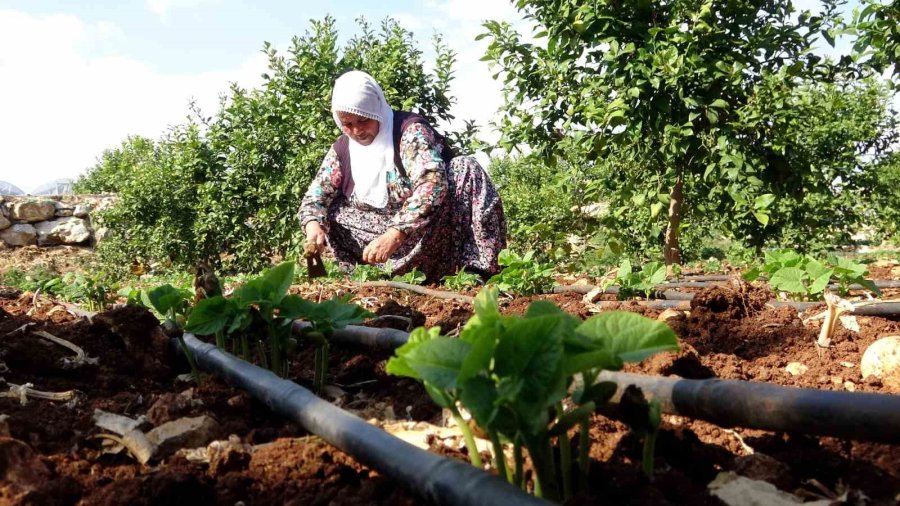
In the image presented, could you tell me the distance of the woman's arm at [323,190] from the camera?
17.8 ft

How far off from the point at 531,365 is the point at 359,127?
14.5ft

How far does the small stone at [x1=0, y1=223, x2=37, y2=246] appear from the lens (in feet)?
53.6

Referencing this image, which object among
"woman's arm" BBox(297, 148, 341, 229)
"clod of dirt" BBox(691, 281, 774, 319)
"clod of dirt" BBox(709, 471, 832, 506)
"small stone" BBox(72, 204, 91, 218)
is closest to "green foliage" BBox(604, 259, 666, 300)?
"clod of dirt" BBox(691, 281, 774, 319)

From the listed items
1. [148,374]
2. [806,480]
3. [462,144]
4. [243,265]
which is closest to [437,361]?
[806,480]

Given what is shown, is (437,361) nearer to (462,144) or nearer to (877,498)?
(877,498)

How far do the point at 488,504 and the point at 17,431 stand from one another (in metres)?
1.18

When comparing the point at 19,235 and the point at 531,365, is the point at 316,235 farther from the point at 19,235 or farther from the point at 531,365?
the point at 19,235

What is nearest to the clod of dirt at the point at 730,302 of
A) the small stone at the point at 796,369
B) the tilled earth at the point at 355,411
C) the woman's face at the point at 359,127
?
the tilled earth at the point at 355,411

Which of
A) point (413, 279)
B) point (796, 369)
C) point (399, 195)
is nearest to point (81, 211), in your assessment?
point (399, 195)

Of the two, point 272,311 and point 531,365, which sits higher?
point 531,365

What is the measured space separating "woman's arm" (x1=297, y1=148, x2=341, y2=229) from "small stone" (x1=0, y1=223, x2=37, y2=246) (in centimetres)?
1373

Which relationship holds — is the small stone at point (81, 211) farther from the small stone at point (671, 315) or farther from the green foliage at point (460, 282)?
the small stone at point (671, 315)

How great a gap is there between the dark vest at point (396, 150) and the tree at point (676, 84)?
1.19 m

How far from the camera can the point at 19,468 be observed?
1.44m
